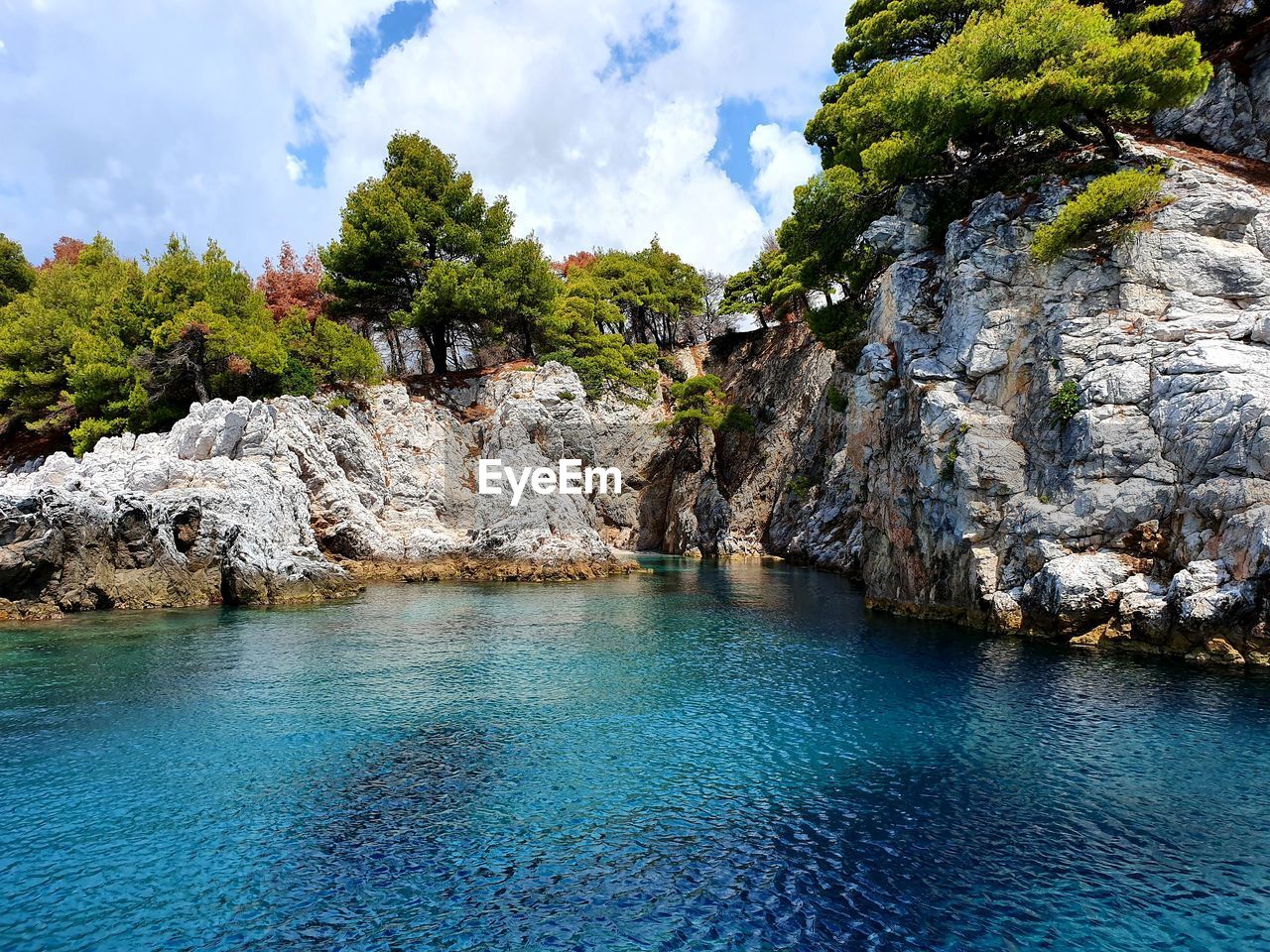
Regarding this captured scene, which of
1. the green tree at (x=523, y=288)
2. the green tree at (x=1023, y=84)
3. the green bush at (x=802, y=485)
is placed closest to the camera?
the green tree at (x=1023, y=84)

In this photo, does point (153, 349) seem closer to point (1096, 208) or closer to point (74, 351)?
point (74, 351)

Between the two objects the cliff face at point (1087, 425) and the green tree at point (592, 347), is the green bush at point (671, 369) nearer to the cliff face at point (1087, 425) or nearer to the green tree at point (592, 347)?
the green tree at point (592, 347)

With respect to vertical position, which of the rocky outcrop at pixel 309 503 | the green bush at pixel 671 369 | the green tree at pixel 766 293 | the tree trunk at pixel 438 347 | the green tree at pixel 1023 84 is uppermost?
the green tree at pixel 766 293

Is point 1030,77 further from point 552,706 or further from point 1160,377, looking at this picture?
point 552,706

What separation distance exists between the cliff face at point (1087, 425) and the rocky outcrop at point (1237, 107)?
229 inches

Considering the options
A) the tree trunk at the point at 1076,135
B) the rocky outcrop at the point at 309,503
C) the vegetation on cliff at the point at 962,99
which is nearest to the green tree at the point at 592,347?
the rocky outcrop at the point at 309,503

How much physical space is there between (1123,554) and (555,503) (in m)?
31.0

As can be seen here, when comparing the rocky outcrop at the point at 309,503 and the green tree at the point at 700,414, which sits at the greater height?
the green tree at the point at 700,414

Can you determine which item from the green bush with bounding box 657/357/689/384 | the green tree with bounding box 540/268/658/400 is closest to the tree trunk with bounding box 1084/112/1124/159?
the green tree with bounding box 540/268/658/400

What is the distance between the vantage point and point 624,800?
11.9 metres

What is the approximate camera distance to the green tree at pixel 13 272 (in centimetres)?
5356

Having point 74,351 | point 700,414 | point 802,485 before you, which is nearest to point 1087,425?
point 802,485

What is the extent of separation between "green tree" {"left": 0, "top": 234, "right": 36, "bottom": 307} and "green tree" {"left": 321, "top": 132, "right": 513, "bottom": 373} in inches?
1046

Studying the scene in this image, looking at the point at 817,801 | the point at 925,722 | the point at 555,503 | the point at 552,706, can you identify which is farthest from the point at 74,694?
the point at 555,503
